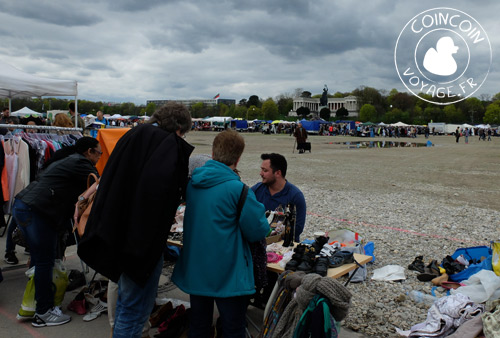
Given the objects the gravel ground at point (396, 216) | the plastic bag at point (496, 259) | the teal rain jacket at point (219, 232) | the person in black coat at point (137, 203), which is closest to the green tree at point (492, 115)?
the gravel ground at point (396, 216)

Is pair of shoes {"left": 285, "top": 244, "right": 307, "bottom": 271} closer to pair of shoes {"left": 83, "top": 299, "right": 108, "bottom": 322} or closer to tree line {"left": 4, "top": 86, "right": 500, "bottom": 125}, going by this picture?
pair of shoes {"left": 83, "top": 299, "right": 108, "bottom": 322}

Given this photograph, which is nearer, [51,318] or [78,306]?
[51,318]

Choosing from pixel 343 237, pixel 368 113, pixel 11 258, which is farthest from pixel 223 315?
pixel 368 113

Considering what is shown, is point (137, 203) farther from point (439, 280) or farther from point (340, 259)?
point (439, 280)

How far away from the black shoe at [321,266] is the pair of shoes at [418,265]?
107 inches

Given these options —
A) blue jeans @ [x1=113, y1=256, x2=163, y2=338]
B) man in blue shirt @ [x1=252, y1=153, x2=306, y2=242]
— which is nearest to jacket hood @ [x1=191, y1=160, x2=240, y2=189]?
blue jeans @ [x1=113, y1=256, x2=163, y2=338]

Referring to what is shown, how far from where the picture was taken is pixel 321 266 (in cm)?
305

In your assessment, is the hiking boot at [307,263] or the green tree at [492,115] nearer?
the hiking boot at [307,263]

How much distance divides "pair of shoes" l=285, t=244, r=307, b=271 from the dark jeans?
528mm

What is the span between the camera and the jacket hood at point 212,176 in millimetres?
2490

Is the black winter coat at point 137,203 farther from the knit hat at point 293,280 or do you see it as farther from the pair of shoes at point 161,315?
the pair of shoes at point 161,315

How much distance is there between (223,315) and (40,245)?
1.99 m

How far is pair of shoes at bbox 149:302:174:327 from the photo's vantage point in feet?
11.9

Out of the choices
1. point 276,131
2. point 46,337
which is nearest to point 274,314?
point 46,337
